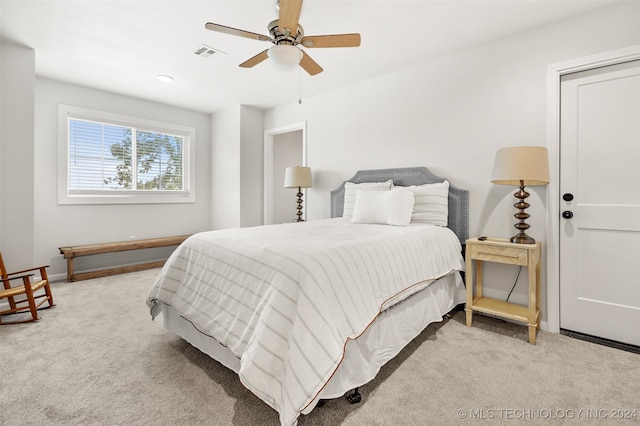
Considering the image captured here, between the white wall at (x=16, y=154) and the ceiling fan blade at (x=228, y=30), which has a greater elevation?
the ceiling fan blade at (x=228, y=30)

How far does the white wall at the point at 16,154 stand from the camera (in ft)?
9.30

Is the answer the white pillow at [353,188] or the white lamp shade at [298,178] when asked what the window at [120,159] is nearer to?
the white lamp shade at [298,178]

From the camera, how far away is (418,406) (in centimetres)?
151

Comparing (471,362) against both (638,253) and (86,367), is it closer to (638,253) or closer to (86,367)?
(638,253)

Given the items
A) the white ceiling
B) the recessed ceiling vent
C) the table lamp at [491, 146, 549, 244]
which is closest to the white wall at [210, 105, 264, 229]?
the white ceiling

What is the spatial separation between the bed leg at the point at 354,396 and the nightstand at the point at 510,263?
1423 mm

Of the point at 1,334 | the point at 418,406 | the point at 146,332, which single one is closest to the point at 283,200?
the point at 146,332

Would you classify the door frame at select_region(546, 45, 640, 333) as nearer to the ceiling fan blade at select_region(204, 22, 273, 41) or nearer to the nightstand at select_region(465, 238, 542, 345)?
the nightstand at select_region(465, 238, 542, 345)

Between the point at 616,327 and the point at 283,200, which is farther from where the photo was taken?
the point at 283,200

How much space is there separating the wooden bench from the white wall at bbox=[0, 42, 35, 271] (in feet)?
2.37

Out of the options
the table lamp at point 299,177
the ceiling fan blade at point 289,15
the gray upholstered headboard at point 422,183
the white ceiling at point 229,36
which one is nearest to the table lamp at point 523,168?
the gray upholstered headboard at point 422,183

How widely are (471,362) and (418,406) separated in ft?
2.08

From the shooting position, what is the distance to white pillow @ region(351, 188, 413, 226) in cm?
277

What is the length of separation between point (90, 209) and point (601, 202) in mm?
5637
